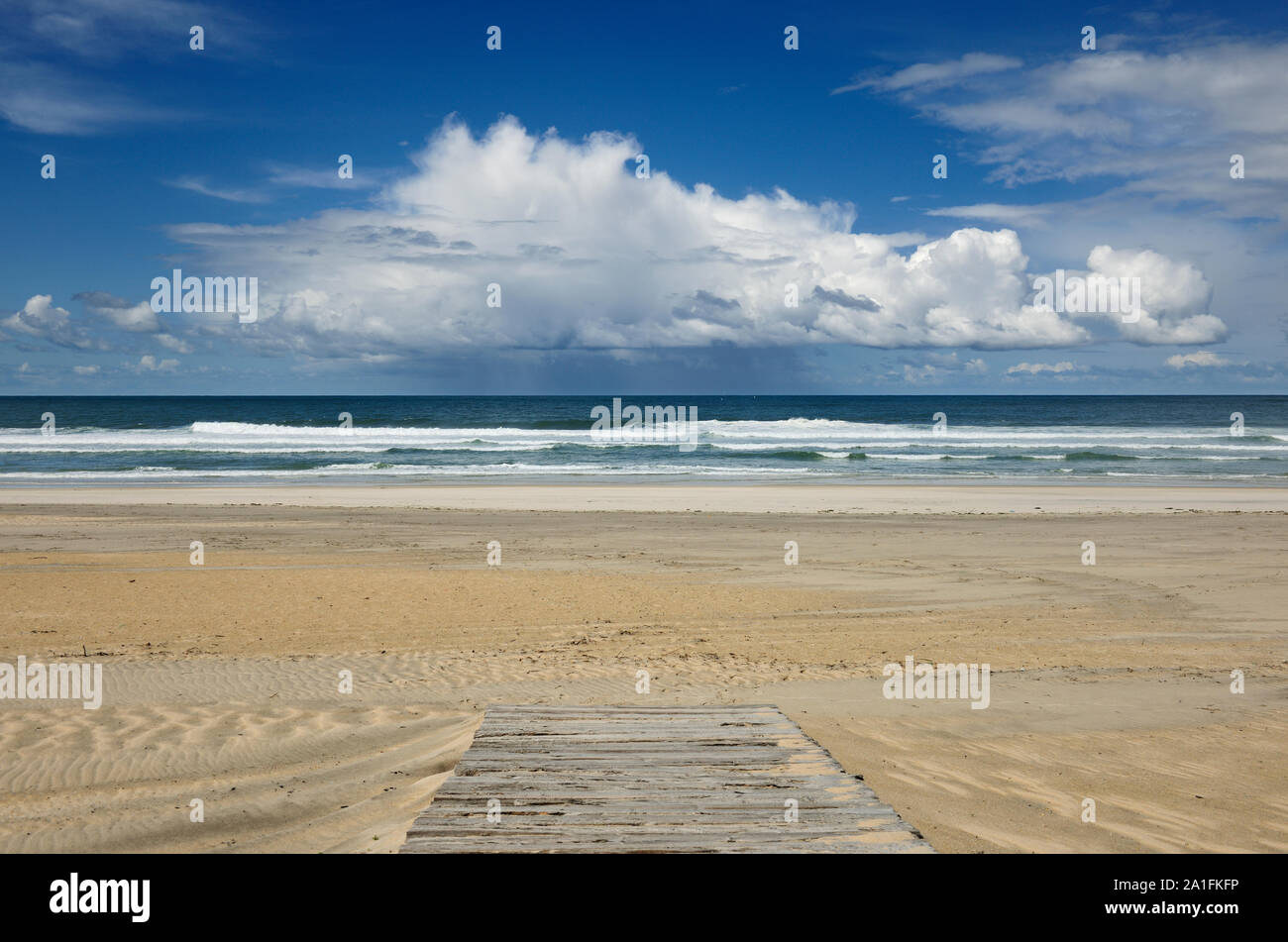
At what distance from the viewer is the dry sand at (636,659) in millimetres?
5301

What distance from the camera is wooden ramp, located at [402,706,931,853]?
375cm

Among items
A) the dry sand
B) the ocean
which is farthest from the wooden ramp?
the ocean

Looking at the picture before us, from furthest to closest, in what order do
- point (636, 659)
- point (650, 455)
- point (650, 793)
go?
point (650, 455) < point (636, 659) < point (650, 793)

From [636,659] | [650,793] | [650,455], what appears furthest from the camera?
[650,455]

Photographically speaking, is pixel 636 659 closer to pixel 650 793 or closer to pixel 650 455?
pixel 650 793

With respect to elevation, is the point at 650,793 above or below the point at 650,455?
below

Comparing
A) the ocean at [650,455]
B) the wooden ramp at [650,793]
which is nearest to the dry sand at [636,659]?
the wooden ramp at [650,793]

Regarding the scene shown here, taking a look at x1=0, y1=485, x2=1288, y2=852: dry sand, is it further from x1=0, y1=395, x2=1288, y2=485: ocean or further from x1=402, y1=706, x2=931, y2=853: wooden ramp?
x1=0, y1=395, x2=1288, y2=485: ocean

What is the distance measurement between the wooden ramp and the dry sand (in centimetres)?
78

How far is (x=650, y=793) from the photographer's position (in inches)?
169

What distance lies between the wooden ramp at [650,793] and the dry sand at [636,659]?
0.78 meters

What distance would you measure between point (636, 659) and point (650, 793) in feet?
Answer: 14.5

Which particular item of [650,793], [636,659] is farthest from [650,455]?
[650,793]
